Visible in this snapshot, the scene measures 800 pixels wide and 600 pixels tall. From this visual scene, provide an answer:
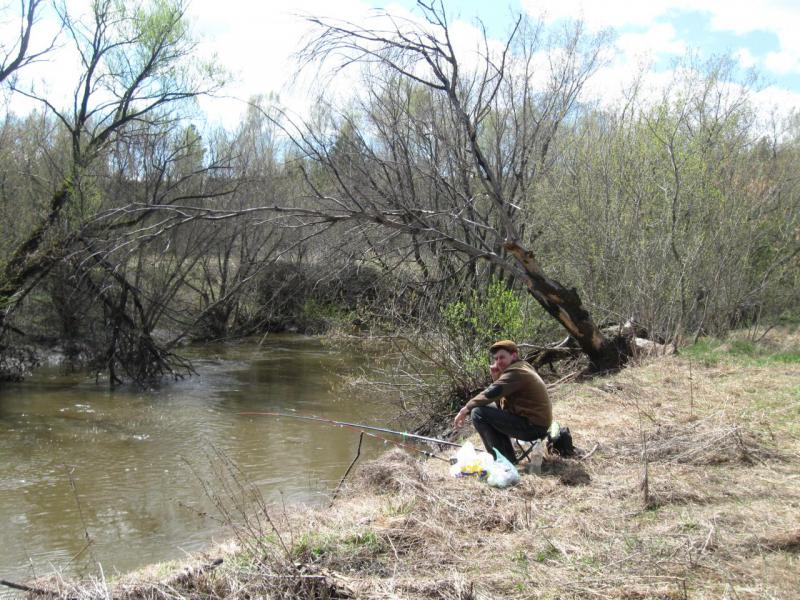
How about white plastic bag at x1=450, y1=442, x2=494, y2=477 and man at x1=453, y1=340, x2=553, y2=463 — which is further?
man at x1=453, y1=340, x2=553, y2=463

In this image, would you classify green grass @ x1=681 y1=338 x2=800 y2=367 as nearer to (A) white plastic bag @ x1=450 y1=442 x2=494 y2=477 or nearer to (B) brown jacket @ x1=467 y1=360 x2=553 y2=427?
(B) brown jacket @ x1=467 y1=360 x2=553 y2=427

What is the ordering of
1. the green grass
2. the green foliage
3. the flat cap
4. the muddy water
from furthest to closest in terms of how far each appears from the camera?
the green grass < the green foliage < the muddy water < the flat cap

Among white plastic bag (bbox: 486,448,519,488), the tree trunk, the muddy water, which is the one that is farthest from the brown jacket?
the tree trunk

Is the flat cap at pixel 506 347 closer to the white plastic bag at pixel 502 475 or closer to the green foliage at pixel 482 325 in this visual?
the white plastic bag at pixel 502 475

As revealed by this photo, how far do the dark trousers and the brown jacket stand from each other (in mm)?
75

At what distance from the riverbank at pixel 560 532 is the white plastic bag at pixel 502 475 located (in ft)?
0.31

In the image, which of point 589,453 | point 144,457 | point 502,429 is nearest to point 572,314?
point 589,453

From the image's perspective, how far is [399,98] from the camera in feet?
46.9

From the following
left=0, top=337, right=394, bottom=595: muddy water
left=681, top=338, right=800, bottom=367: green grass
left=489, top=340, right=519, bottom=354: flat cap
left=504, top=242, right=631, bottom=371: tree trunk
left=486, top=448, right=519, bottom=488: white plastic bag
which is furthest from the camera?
left=681, top=338, right=800, bottom=367: green grass

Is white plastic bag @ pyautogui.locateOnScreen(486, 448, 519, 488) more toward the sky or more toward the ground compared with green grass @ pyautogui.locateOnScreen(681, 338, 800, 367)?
more toward the ground

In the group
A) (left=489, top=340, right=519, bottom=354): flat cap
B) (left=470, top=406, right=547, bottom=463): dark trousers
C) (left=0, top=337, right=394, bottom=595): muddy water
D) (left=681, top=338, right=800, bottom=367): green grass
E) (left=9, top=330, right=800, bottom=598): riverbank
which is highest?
(left=489, top=340, right=519, bottom=354): flat cap

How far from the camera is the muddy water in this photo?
6.91 metres

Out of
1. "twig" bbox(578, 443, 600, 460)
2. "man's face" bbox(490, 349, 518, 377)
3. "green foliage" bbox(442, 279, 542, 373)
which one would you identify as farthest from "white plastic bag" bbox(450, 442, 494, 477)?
"green foliage" bbox(442, 279, 542, 373)

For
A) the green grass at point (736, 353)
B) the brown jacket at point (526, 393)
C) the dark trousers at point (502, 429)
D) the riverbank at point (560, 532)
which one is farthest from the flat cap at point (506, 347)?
the green grass at point (736, 353)
